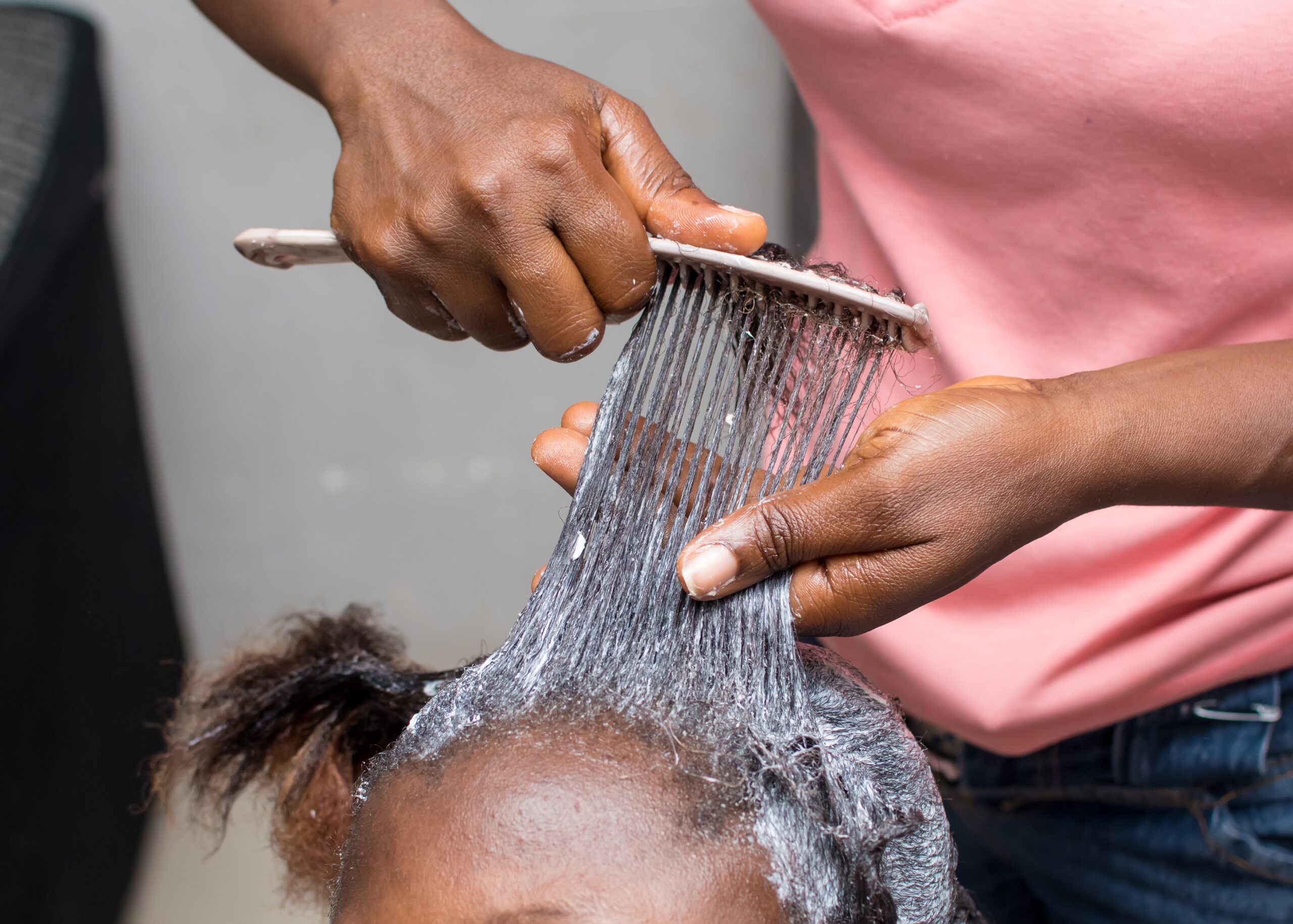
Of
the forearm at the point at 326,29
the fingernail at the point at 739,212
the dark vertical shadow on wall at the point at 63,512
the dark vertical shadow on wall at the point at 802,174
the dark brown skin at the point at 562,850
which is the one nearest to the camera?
the dark brown skin at the point at 562,850

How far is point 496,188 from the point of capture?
0.72 m

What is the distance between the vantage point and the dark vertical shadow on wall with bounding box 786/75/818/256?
171 centimetres

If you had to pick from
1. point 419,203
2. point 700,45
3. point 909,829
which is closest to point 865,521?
point 909,829

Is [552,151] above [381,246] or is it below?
above

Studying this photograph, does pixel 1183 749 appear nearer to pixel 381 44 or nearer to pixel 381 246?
pixel 381 246

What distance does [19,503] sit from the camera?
5.08 feet

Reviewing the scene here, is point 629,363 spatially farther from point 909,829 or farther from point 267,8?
point 267,8

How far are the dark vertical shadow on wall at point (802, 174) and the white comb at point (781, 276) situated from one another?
3.34ft

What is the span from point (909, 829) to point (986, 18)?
0.69 m

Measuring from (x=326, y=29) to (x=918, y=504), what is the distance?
Answer: 67 cm

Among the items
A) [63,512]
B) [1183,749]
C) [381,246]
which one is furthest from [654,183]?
[63,512]

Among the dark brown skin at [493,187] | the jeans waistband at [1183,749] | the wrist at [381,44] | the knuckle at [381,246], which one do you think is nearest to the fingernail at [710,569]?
the dark brown skin at [493,187]

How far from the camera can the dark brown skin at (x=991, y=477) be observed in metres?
0.65

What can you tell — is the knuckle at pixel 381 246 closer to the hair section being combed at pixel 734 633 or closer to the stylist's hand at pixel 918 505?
the hair section being combed at pixel 734 633
